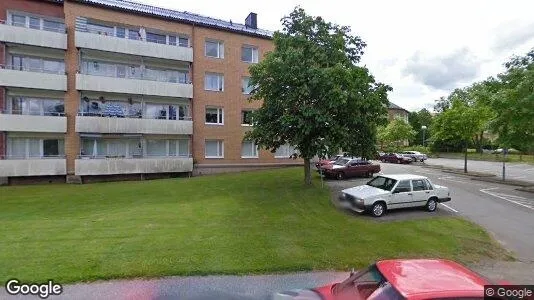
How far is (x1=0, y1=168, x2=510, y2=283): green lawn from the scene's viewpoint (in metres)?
7.08

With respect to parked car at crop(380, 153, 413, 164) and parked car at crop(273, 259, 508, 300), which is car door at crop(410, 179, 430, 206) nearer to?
parked car at crop(273, 259, 508, 300)

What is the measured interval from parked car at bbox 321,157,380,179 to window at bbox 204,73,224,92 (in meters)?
11.2

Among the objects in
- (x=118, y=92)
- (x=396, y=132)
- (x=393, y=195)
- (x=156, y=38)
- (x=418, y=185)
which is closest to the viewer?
Answer: (x=393, y=195)

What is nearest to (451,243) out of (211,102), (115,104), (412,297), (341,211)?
(341,211)

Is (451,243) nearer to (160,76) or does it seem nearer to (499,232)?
(499,232)

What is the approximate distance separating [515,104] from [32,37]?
99.4ft

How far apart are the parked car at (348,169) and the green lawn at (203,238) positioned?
8.00m

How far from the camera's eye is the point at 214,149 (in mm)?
27859

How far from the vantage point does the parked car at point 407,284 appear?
330 centimetres

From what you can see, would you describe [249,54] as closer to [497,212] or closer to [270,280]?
[497,212]

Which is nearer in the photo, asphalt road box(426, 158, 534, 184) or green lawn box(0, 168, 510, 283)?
green lawn box(0, 168, 510, 283)

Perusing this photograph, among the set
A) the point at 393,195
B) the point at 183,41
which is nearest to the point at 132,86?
the point at 183,41

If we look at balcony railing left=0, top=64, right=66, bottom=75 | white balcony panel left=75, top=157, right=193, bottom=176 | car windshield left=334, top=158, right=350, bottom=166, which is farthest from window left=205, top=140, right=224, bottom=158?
balcony railing left=0, top=64, right=66, bottom=75

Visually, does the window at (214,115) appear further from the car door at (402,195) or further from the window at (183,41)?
the car door at (402,195)
